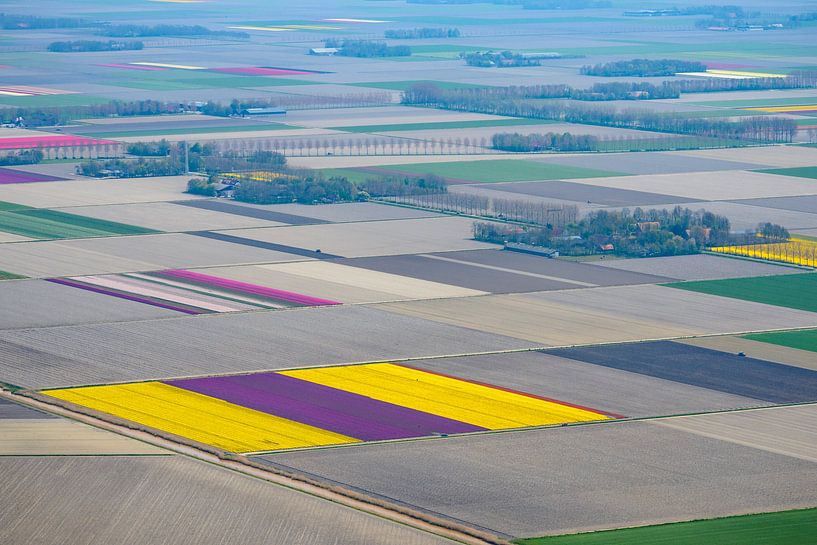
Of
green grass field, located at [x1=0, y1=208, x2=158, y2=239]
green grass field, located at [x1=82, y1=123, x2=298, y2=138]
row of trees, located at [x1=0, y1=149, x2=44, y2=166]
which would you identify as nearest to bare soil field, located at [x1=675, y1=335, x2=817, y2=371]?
green grass field, located at [x1=0, y1=208, x2=158, y2=239]

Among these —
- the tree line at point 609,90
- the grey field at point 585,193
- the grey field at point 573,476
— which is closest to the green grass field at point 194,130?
the tree line at point 609,90

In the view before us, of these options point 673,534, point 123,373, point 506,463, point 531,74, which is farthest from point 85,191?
point 531,74

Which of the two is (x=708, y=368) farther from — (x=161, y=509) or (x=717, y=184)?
(x=717, y=184)

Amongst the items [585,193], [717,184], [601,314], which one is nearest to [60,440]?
[601,314]

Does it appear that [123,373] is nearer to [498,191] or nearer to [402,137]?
[498,191]

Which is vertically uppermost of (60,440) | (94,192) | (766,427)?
(94,192)

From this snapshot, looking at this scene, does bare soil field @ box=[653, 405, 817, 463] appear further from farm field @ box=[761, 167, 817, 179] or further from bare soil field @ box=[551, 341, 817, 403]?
farm field @ box=[761, 167, 817, 179]

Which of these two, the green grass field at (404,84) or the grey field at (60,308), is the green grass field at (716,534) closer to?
the grey field at (60,308)
